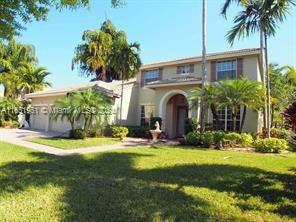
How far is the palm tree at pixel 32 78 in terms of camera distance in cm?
3719

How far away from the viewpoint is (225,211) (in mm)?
5270

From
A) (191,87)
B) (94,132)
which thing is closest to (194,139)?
(191,87)

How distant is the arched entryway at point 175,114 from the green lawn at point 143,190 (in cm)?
1241

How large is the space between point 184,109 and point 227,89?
23.9 ft

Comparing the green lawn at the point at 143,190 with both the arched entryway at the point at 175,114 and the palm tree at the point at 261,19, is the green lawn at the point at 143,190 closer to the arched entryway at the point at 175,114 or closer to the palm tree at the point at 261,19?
the palm tree at the point at 261,19

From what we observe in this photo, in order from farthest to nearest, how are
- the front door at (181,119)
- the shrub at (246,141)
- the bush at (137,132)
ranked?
the front door at (181,119) < the bush at (137,132) < the shrub at (246,141)

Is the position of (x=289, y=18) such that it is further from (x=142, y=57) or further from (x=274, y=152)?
(x=142, y=57)

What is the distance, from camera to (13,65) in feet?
121

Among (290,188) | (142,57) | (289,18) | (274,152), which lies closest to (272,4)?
(289,18)

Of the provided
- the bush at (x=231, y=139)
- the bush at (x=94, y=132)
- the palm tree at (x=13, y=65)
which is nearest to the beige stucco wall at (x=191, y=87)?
the bush at (x=231, y=139)

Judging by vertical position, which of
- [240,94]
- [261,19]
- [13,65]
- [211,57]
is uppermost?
[13,65]

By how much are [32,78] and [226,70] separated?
29.2 m

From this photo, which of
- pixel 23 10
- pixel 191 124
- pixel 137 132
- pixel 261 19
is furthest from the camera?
pixel 137 132

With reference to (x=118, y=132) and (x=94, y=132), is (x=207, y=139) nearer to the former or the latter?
(x=118, y=132)
